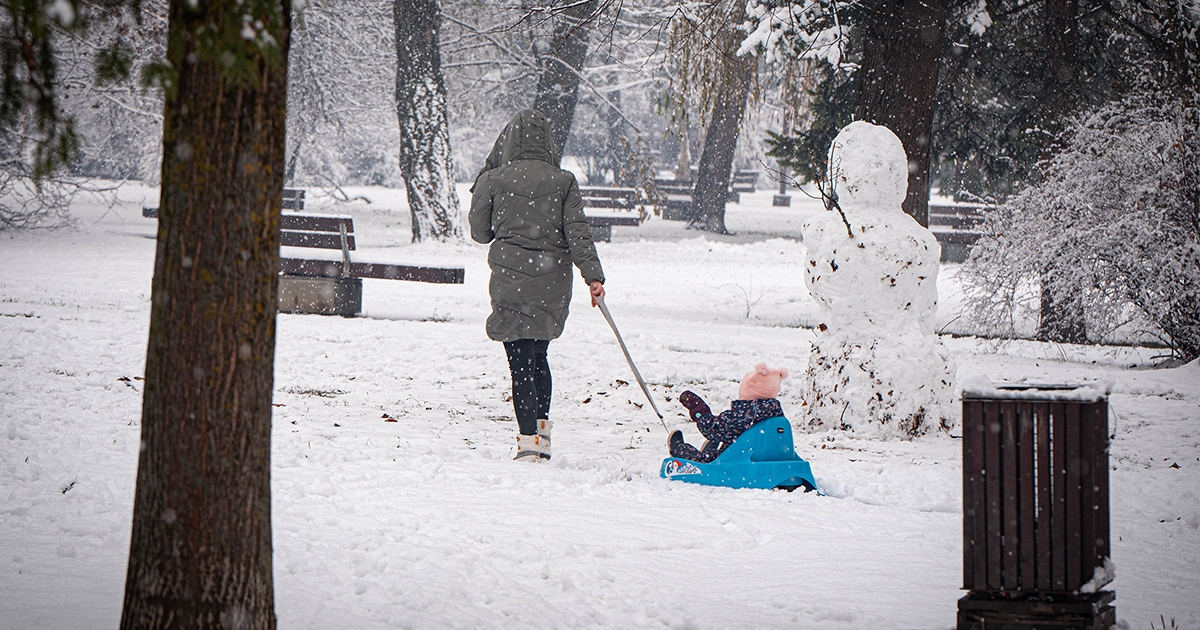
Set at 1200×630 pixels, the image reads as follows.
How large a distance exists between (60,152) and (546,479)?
3.28 m

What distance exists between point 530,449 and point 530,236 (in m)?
1.18

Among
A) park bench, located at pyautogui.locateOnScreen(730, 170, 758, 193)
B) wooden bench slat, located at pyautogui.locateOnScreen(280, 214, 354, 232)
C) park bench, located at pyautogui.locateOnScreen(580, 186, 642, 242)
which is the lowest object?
wooden bench slat, located at pyautogui.locateOnScreen(280, 214, 354, 232)

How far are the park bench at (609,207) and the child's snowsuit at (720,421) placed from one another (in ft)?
57.4

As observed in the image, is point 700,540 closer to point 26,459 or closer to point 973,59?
point 26,459

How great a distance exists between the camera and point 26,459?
536 cm

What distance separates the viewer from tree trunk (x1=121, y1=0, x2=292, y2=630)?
2666 millimetres

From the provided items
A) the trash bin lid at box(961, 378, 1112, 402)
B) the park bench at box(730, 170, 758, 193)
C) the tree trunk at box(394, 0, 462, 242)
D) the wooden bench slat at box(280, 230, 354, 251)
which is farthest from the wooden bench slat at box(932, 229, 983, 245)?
the park bench at box(730, 170, 758, 193)

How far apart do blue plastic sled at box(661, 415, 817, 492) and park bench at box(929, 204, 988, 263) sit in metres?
13.7

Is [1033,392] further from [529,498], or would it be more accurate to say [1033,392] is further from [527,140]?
[527,140]

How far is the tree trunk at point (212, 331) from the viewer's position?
2.67 meters

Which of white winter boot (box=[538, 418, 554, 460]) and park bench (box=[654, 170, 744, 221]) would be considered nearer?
white winter boot (box=[538, 418, 554, 460])

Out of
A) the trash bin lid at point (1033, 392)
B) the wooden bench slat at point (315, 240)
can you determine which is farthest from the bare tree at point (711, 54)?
the trash bin lid at point (1033, 392)

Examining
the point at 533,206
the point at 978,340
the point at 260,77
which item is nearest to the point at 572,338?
the point at 978,340

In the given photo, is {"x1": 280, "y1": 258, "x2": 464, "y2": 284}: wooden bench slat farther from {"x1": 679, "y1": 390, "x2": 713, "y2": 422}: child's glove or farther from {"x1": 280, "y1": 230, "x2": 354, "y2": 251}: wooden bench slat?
{"x1": 679, "y1": 390, "x2": 713, "y2": 422}: child's glove
